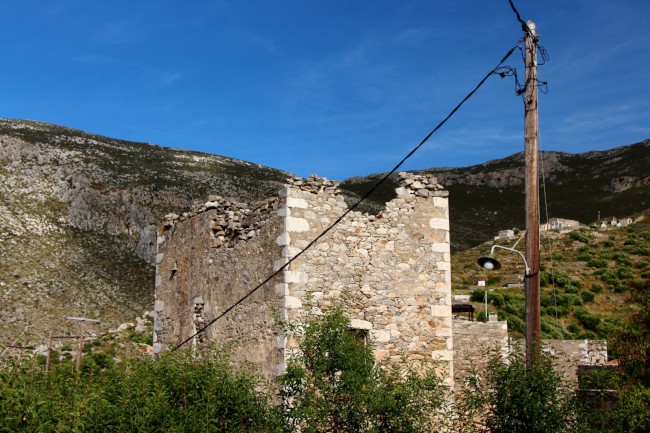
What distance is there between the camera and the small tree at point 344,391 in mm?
10984

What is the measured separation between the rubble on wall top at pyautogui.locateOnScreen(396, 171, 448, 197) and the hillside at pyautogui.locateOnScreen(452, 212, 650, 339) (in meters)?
21.7

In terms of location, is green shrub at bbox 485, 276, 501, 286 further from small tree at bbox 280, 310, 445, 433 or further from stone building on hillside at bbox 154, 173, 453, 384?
small tree at bbox 280, 310, 445, 433

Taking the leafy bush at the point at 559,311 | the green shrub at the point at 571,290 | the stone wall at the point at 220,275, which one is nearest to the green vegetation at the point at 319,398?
the stone wall at the point at 220,275

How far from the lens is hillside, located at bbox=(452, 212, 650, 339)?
43625 millimetres

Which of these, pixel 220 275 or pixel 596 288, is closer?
pixel 220 275

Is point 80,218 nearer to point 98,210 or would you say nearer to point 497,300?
point 98,210

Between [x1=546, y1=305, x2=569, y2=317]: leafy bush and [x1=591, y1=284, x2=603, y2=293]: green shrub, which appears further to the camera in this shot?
[x1=591, y1=284, x2=603, y2=293]: green shrub

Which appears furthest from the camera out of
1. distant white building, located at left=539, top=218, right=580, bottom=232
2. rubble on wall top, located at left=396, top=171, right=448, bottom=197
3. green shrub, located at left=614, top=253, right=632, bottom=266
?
distant white building, located at left=539, top=218, right=580, bottom=232

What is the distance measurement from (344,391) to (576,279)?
48.2 m

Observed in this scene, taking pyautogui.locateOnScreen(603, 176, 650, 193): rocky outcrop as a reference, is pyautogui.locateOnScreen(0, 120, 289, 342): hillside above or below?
below

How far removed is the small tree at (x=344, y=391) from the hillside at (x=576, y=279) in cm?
2523

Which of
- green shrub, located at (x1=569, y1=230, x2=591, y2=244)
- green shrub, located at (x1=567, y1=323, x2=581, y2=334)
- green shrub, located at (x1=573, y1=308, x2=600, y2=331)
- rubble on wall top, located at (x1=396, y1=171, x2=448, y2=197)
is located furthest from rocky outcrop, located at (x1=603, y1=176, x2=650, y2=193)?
rubble on wall top, located at (x1=396, y1=171, x2=448, y2=197)

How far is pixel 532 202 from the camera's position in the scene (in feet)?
37.8

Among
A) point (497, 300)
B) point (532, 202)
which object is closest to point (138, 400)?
point (532, 202)
